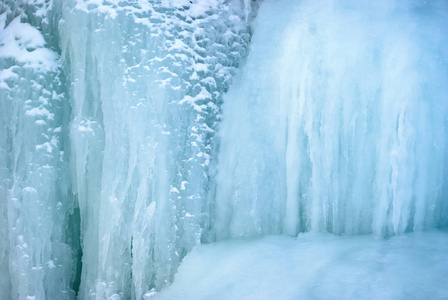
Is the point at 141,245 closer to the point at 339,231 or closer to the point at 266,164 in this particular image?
the point at 266,164

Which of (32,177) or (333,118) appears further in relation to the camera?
(333,118)

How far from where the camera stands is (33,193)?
124 inches

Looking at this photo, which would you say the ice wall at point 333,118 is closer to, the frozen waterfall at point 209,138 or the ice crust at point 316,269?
the frozen waterfall at point 209,138

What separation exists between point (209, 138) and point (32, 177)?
1.23 metres

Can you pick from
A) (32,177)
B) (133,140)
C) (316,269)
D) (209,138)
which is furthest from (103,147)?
(316,269)

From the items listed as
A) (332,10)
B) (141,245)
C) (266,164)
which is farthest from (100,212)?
(332,10)

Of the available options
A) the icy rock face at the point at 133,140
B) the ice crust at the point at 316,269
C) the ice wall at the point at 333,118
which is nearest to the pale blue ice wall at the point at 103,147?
the icy rock face at the point at 133,140

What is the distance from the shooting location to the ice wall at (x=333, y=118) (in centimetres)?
341

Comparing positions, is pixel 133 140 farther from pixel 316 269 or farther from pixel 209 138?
pixel 316 269

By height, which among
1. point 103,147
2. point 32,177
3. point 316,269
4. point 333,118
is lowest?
point 316,269

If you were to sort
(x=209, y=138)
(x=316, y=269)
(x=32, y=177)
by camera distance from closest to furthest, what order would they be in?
(x=316, y=269)
(x=32, y=177)
(x=209, y=138)

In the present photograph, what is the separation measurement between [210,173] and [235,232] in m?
0.50

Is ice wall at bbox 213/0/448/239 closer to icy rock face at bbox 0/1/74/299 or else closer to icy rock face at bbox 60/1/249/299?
icy rock face at bbox 60/1/249/299

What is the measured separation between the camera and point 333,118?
11.2 feet
